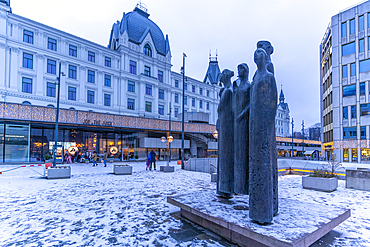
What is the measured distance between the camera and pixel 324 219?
462 cm

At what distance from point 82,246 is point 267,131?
4.79 meters

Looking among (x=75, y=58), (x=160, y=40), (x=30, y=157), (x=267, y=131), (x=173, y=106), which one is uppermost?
(x=160, y=40)

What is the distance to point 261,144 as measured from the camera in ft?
15.1

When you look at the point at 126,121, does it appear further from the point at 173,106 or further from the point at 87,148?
the point at 173,106

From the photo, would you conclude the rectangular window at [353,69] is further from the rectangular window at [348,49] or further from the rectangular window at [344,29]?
the rectangular window at [344,29]

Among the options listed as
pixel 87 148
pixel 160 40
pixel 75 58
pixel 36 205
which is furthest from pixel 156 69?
pixel 36 205

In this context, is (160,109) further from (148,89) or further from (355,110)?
(355,110)

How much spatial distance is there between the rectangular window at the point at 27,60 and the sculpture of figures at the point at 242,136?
34.3m

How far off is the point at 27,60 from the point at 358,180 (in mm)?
38661

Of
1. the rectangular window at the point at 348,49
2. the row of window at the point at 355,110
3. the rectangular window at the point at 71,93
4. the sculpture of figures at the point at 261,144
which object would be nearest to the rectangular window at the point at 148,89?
the rectangular window at the point at 71,93

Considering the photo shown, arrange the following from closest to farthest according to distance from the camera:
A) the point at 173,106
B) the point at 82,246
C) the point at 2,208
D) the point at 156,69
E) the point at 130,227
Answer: the point at 82,246
the point at 130,227
the point at 2,208
the point at 156,69
the point at 173,106

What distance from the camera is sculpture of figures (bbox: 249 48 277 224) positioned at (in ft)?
14.5

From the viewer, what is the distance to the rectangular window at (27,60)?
29.3m

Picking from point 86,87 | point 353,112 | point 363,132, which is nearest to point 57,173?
point 86,87
